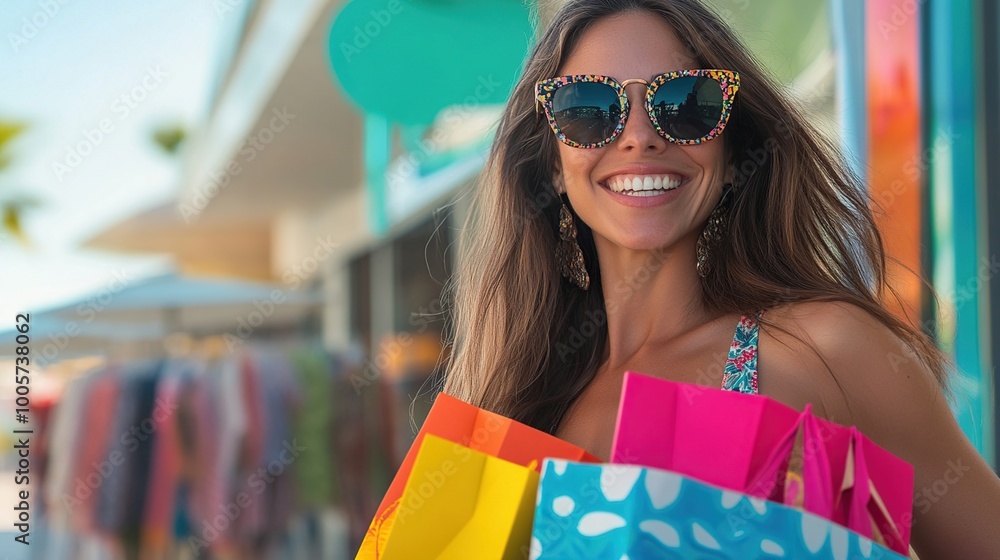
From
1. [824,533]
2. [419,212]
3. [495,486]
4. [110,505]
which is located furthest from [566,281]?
[419,212]

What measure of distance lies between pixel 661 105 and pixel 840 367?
48 centimetres

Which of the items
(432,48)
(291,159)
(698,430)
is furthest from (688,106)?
(291,159)

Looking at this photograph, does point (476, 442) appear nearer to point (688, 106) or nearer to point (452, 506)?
point (452, 506)

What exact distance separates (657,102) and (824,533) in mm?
772

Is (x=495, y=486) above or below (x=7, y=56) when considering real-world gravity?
below

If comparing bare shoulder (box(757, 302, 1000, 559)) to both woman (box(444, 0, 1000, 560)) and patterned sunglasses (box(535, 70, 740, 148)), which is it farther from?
patterned sunglasses (box(535, 70, 740, 148))

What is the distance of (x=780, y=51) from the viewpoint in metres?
3.77

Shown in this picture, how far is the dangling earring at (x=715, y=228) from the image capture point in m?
1.70

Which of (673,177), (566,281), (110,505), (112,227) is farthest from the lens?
(112,227)

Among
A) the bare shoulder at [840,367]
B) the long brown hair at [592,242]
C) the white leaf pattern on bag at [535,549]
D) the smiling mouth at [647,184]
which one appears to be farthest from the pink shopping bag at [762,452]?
the smiling mouth at [647,184]

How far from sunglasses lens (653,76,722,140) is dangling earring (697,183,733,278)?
181 mm

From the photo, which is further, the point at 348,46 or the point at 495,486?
the point at 348,46

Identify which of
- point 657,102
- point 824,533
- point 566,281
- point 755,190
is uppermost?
point 657,102

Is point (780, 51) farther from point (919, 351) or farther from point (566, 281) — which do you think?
point (919, 351)
